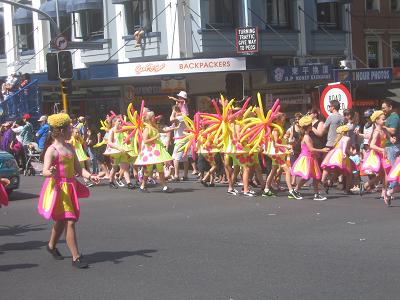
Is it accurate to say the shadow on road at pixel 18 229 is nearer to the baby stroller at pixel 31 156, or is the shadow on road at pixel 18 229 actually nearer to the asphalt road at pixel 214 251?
the asphalt road at pixel 214 251

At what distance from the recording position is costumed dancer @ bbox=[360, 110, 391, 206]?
13656 millimetres

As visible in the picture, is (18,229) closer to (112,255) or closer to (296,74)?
(112,255)

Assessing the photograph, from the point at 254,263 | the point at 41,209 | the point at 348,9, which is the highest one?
the point at 348,9

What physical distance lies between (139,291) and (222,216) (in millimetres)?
5362

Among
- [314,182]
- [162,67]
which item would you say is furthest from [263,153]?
[162,67]

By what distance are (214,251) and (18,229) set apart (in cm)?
381

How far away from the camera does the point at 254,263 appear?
8.51 metres

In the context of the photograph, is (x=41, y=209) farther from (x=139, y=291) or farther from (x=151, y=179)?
(x=151, y=179)

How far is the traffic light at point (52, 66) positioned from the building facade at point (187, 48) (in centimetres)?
616

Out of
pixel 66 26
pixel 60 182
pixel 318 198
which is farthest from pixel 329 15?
pixel 60 182

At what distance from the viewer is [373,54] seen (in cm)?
3544

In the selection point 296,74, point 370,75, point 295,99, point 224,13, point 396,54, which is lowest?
point 295,99

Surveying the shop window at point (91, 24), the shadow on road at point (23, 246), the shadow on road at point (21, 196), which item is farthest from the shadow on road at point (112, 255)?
the shop window at point (91, 24)

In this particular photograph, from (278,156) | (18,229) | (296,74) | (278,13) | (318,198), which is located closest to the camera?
(18,229)
